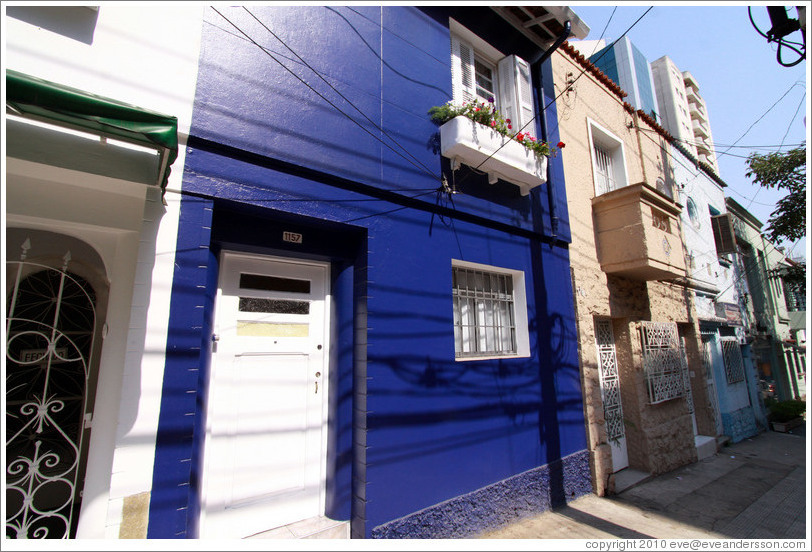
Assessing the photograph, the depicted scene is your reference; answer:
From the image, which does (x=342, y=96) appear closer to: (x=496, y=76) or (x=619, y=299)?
(x=496, y=76)

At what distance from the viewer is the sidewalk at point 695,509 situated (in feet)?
13.9

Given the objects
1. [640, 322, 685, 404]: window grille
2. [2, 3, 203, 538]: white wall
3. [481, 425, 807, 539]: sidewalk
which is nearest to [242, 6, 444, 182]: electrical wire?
[2, 3, 203, 538]: white wall

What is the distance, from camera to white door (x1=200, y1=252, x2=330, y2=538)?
10.2ft

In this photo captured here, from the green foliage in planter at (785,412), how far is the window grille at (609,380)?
8.79m

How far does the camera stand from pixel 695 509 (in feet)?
16.4

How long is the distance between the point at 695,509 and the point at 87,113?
742 cm

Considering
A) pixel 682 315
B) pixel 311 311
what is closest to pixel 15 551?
pixel 311 311

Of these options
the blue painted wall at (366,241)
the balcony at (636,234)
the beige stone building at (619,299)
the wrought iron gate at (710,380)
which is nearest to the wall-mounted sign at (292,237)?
the blue painted wall at (366,241)

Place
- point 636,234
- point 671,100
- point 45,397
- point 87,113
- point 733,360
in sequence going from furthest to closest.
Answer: point 671,100, point 733,360, point 636,234, point 45,397, point 87,113

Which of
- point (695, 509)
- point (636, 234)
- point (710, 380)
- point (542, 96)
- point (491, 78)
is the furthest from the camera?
point (710, 380)

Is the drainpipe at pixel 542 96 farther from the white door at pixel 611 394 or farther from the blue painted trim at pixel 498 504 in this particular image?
the blue painted trim at pixel 498 504

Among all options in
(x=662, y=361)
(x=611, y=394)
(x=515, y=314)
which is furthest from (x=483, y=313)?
(x=662, y=361)

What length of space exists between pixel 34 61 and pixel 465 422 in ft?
15.2

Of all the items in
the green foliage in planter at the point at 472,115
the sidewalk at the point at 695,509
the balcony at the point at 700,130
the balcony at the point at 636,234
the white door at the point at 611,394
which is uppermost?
the balcony at the point at 700,130
